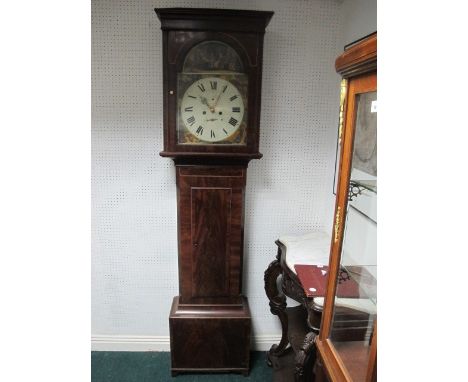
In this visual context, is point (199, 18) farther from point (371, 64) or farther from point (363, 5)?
point (371, 64)

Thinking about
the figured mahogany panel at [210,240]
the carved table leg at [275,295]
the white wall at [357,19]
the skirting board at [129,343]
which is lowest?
the skirting board at [129,343]

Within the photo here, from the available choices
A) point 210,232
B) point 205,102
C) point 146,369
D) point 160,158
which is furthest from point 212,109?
point 146,369

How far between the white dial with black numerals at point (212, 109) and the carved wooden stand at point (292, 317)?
2.40 feet

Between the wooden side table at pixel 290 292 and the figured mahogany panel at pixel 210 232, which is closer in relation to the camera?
the wooden side table at pixel 290 292

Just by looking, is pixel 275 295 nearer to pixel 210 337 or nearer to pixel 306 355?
pixel 210 337

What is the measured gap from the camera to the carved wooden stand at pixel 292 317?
145 cm

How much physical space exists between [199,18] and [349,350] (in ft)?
4.82

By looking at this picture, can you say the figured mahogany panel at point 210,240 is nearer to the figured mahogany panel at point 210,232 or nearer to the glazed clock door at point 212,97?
the figured mahogany panel at point 210,232

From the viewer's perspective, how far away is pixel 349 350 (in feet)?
Result: 3.49

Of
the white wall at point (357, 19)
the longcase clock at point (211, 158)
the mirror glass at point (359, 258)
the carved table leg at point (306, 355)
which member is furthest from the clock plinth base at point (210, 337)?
the white wall at point (357, 19)

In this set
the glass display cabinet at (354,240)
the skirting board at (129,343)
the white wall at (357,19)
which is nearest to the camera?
the glass display cabinet at (354,240)

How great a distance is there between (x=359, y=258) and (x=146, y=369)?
172 cm

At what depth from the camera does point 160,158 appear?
7.06ft

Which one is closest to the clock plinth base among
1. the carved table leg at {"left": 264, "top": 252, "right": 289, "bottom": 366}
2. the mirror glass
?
the carved table leg at {"left": 264, "top": 252, "right": 289, "bottom": 366}
